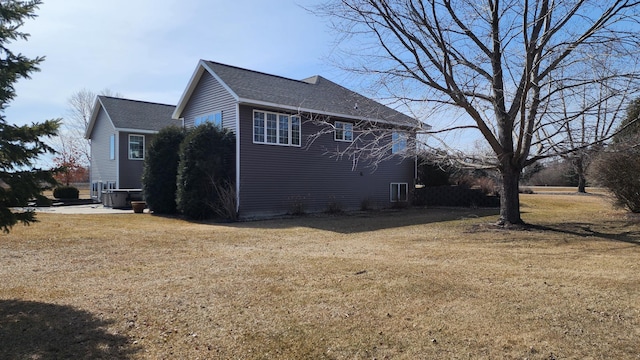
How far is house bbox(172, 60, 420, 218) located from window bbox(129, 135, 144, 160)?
6208 millimetres

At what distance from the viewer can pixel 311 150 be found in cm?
1806

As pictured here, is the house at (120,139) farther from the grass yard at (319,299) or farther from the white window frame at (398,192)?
the grass yard at (319,299)

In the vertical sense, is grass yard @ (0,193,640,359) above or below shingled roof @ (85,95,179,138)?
below

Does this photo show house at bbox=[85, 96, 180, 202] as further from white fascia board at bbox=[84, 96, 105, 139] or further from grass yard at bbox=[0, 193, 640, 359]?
grass yard at bbox=[0, 193, 640, 359]

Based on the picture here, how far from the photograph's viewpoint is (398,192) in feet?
74.6

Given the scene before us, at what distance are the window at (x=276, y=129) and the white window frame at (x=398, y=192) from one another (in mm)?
6916

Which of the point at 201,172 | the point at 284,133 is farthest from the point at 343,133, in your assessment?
the point at 201,172

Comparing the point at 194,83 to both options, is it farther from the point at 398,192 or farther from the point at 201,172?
the point at 398,192

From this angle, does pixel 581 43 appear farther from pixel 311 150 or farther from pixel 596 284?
pixel 311 150

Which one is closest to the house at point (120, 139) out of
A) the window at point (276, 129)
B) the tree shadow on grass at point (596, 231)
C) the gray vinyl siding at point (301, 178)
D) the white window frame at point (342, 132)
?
the gray vinyl siding at point (301, 178)

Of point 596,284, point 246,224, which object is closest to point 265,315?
point 596,284

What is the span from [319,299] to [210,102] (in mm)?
13761

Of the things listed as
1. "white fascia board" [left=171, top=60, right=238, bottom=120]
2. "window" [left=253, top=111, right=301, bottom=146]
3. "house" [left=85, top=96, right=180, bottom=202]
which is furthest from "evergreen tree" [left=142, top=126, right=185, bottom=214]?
"house" [left=85, top=96, right=180, bottom=202]

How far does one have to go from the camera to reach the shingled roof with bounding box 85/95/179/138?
2405 cm
